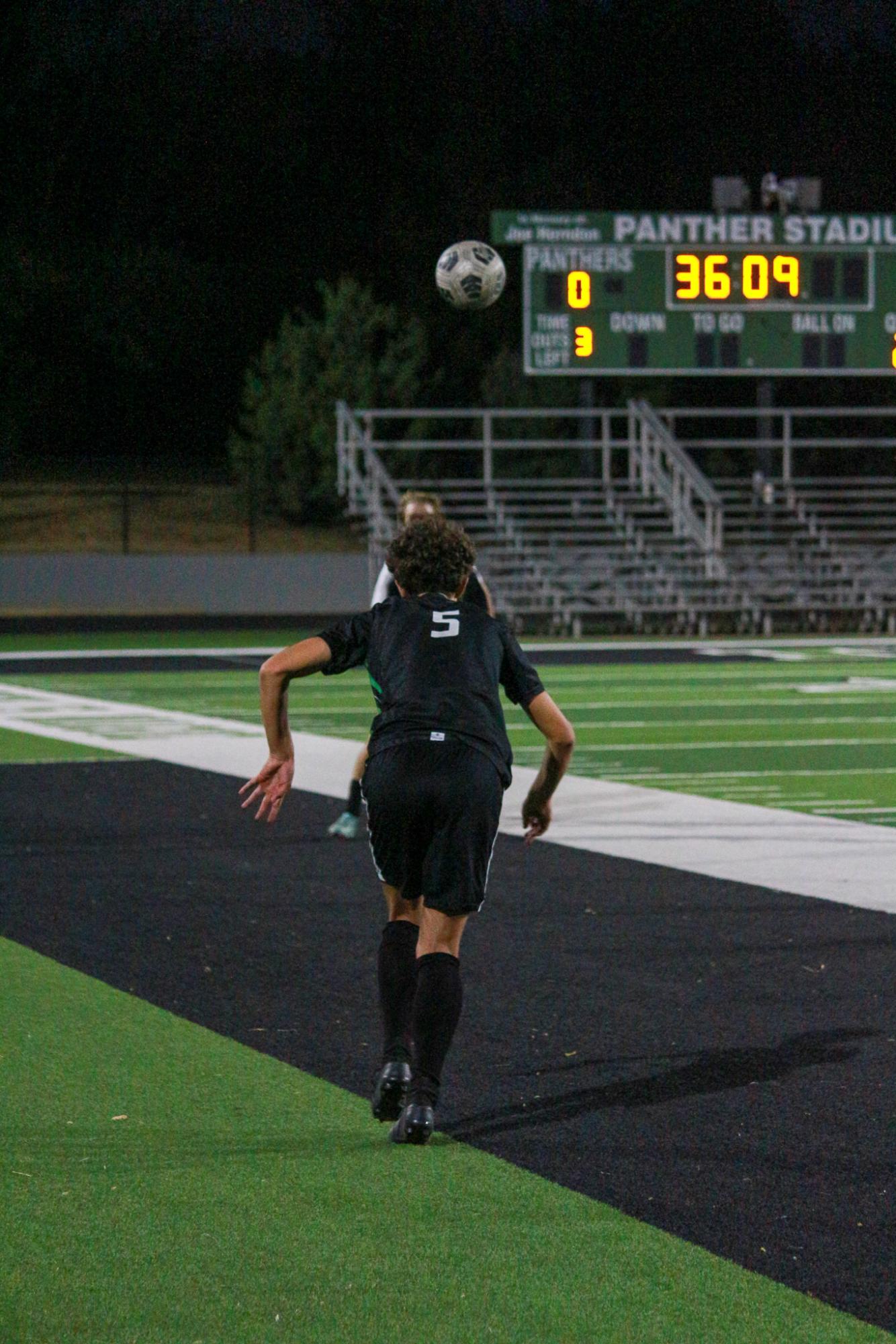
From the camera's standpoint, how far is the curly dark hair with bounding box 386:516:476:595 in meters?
5.64

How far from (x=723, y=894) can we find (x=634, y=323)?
21.7 m

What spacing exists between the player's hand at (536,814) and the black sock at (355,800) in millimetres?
4635

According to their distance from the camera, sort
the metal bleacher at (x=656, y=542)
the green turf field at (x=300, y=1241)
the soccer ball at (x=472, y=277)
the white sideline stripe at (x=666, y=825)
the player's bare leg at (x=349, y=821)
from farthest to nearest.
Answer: the metal bleacher at (x=656, y=542) < the soccer ball at (x=472, y=277) < the player's bare leg at (x=349, y=821) < the white sideline stripe at (x=666, y=825) < the green turf field at (x=300, y=1241)

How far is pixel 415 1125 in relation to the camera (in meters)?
5.51

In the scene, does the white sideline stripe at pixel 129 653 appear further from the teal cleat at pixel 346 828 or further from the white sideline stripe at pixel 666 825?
the teal cleat at pixel 346 828

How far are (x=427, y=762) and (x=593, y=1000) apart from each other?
2172 millimetres

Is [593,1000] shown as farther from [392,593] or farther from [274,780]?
[392,593]

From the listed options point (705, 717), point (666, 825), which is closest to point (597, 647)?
point (705, 717)

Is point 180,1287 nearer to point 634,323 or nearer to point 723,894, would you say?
point 723,894

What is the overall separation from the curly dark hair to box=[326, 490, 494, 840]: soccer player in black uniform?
2.28 feet

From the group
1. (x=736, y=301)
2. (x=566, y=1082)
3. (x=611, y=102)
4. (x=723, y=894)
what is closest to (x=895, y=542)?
(x=736, y=301)

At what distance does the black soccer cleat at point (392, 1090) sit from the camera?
561 centimetres

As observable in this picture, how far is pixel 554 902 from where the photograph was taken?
9.33 m

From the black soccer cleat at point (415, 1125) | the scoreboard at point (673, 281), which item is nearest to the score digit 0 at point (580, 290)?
the scoreboard at point (673, 281)
